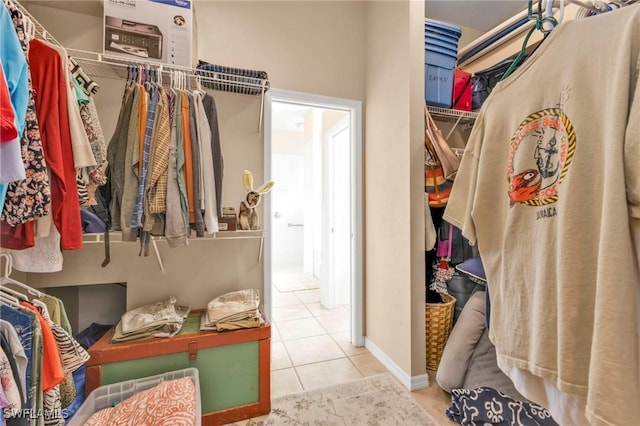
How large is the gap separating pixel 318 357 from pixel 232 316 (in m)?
0.94

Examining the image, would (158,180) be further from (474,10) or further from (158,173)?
(474,10)

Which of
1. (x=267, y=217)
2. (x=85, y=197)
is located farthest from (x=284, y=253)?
(x=85, y=197)

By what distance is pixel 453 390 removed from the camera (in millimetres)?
1517

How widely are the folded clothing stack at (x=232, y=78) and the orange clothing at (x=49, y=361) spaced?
4.68ft

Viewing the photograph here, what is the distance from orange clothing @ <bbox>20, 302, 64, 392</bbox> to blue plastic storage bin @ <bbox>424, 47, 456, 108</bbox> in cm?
226

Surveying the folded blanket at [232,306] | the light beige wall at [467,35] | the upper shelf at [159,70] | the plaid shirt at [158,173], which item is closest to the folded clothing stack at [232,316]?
the folded blanket at [232,306]

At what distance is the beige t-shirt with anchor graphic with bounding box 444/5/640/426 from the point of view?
59 centimetres

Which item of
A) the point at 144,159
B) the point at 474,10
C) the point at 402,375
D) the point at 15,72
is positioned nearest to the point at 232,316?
the point at 144,159

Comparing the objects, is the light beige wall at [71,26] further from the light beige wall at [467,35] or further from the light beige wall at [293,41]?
the light beige wall at [467,35]

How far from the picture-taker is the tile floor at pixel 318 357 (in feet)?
5.59

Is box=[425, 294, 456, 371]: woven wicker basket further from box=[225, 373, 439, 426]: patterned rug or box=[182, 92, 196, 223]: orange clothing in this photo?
box=[182, 92, 196, 223]: orange clothing

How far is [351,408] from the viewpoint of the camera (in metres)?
1.55

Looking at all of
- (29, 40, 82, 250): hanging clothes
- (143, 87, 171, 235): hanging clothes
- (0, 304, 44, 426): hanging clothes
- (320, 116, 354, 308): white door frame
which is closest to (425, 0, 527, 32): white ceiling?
(320, 116, 354, 308): white door frame

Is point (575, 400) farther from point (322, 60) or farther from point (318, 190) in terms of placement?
point (318, 190)
